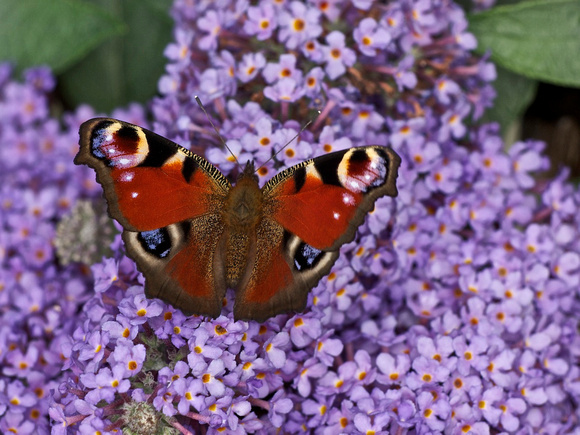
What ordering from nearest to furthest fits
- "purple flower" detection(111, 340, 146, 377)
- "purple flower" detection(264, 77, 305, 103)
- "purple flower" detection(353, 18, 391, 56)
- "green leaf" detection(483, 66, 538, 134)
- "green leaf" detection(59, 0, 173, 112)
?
"purple flower" detection(111, 340, 146, 377) → "purple flower" detection(264, 77, 305, 103) → "purple flower" detection(353, 18, 391, 56) → "green leaf" detection(483, 66, 538, 134) → "green leaf" detection(59, 0, 173, 112)

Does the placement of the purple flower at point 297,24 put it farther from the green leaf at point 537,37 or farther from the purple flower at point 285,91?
the green leaf at point 537,37

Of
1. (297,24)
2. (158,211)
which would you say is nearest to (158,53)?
(297,24)

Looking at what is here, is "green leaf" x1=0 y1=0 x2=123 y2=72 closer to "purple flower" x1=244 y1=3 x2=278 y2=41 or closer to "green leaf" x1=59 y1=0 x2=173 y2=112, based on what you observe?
"green leaf" x1=59 y1=0 x2=173 y2=112

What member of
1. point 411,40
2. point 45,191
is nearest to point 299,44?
point 411,40

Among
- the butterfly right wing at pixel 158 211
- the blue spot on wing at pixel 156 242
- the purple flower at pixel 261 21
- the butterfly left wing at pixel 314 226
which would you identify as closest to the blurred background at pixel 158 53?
the purple flower at pixel 261 21

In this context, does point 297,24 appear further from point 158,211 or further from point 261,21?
point 158,211

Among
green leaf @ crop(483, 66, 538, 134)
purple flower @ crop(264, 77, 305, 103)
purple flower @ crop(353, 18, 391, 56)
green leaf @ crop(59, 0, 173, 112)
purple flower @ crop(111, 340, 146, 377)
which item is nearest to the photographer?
purple flower @ crop(111, 340, 146, 377)

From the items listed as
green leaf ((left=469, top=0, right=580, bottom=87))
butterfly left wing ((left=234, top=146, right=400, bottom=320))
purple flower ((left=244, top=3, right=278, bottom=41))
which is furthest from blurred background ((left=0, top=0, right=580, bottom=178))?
butterfly left wing ((left=234, top=146, right=400, bottom=320))
